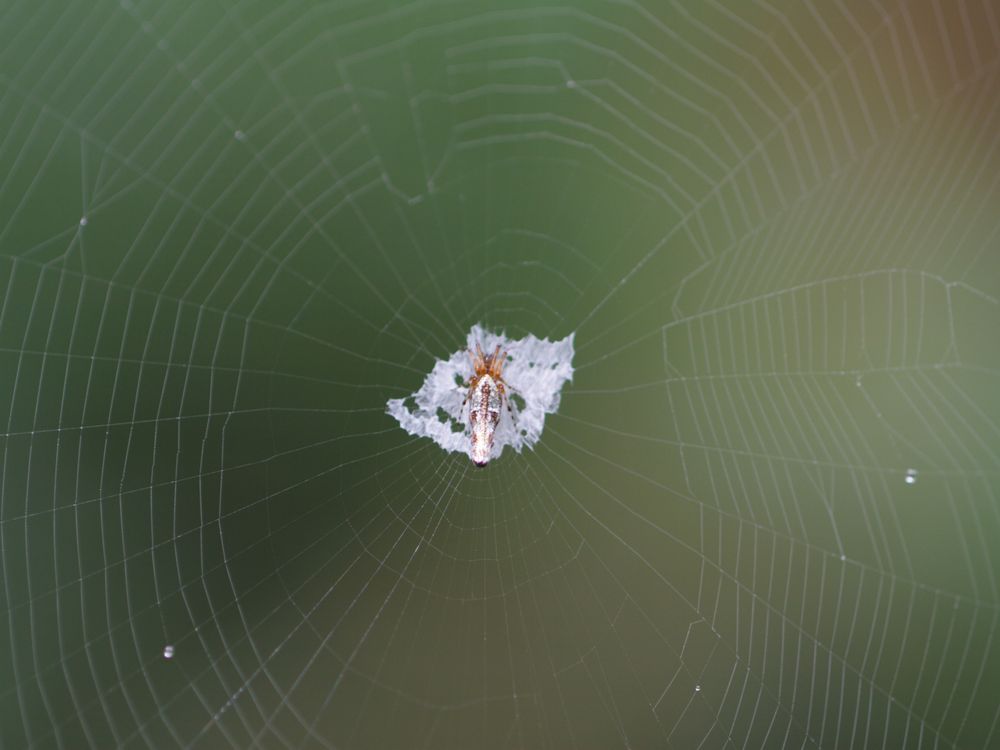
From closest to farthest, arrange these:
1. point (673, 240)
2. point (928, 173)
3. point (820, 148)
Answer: point (928, 173), point (820, 148), point (673, 240)

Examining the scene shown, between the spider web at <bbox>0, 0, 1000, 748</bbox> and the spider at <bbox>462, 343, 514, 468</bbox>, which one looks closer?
the spider web at <bbox>0, 0, 1000, 748</bbox>

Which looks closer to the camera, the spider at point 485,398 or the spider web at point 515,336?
the spider web at point 515,336

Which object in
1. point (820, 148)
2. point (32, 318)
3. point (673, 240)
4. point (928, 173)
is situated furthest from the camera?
point (673, 240)

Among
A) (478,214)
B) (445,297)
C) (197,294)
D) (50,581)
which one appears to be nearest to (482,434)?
(445,297)

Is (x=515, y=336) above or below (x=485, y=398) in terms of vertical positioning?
above

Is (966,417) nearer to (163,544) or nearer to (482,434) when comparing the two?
(482,434)
